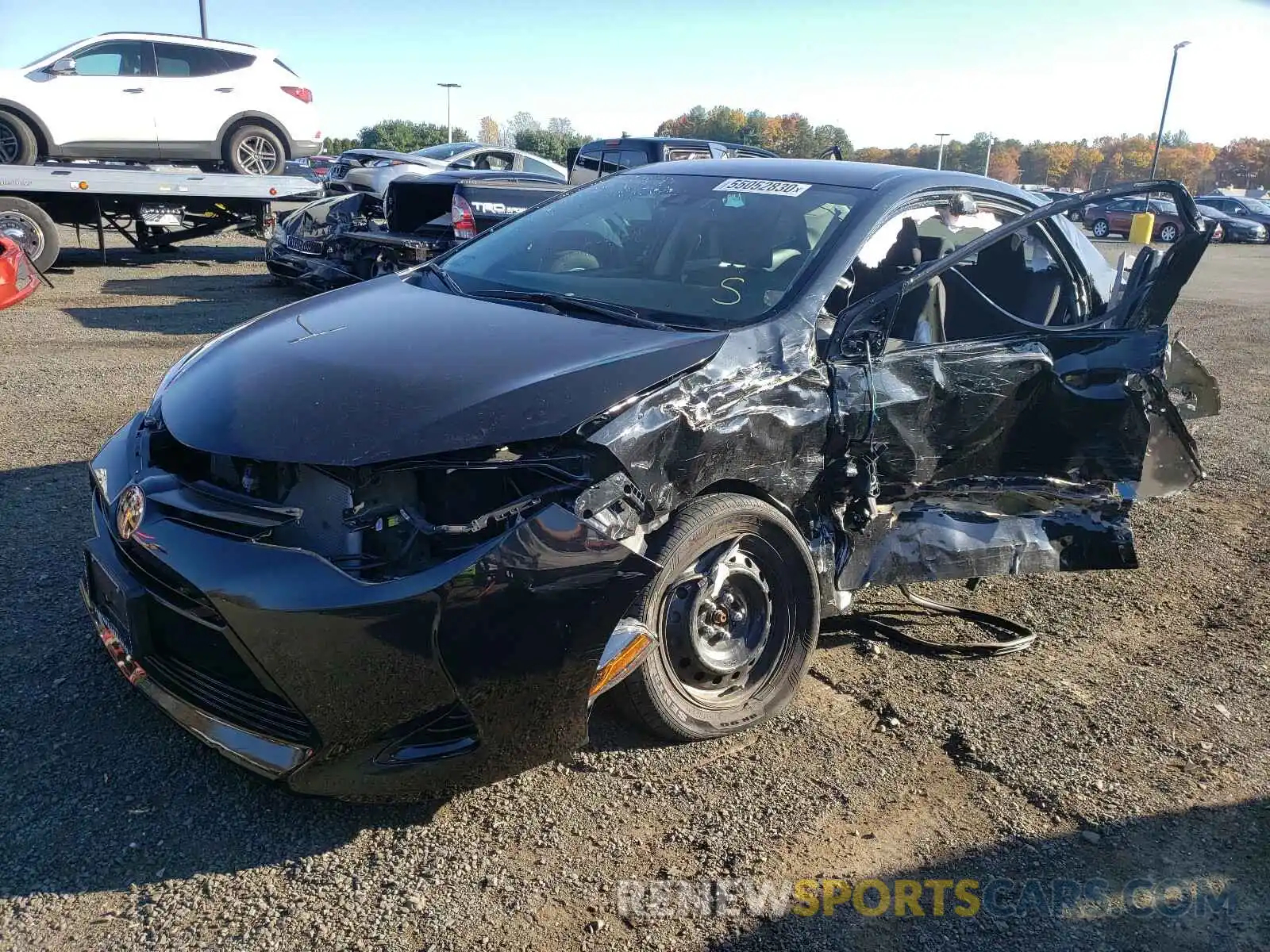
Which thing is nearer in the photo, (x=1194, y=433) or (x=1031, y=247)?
(x=1031, y=247)

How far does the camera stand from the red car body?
9871 millimetres

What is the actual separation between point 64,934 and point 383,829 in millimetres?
747

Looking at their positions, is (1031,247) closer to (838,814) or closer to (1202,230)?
(1202,230)

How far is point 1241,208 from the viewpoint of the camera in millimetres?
32562

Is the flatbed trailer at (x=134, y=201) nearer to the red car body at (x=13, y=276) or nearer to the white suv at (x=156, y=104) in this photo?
the white suv at (x=156, y=104)

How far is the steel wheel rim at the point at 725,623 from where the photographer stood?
294 cm

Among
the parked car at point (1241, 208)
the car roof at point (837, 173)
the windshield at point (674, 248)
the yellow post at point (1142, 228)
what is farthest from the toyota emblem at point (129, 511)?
the parked car at point (1241, 208)

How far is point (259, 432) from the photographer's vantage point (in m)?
2.67

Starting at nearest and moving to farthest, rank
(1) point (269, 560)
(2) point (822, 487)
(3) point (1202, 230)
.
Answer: (1) point (269, 560) → (2) point (822, 487) → (3) point (1202, 230)

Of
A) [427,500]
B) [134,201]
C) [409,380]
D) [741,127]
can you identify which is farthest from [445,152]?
[741,127]

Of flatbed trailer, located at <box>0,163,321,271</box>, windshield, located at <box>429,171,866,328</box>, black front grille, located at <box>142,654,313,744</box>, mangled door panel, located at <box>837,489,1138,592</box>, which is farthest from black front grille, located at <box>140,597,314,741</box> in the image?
flatbed trailer, located at <box>0,163,321,271</box>

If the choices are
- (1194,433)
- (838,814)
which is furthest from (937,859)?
(1194,433)

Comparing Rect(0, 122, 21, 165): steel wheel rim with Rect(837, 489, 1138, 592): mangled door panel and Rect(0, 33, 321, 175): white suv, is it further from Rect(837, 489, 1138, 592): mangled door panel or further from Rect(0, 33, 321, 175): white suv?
Rect(837, 489, 1138, 592): mangled door panel

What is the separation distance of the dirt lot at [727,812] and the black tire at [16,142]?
34.2ft
